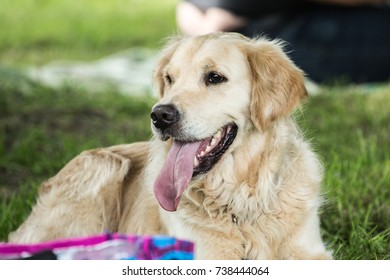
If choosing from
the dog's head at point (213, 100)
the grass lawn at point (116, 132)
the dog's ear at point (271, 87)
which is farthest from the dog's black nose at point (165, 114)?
the grass lawn at point (116, 132)

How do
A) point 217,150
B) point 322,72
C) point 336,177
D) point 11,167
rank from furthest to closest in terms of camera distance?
1. point 322,72
2. point 11,167
3. point 336,177
4. point 217,150

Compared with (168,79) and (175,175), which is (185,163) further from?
(168,79)

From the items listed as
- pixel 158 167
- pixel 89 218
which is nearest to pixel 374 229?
pixel 158 167

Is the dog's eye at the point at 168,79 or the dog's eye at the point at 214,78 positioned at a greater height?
the dog's eye at the point at 214,78

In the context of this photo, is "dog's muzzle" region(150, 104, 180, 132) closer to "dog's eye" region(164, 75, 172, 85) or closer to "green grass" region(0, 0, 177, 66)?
"dog's eye" region(164, 75, 172, 85)

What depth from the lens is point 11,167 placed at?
579 centimetres

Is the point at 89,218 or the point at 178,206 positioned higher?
the point at 178,206

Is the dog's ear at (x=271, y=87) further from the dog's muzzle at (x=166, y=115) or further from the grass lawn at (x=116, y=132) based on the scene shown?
the grass lawn at (x=116, y=132)

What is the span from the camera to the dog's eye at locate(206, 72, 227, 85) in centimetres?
371

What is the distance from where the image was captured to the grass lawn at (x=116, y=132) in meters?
4.56

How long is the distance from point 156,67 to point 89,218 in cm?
95

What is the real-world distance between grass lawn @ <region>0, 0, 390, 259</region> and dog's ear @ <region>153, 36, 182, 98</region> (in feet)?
1.80

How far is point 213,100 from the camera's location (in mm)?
3650
